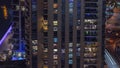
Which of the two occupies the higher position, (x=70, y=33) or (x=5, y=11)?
(x=5, y=11)

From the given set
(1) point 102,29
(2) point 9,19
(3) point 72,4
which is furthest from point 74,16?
(2) point 9,19

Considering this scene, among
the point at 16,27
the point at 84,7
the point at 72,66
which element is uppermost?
the point at 84,7

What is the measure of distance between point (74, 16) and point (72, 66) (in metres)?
2.16

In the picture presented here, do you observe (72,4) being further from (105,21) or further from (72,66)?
(72,66)

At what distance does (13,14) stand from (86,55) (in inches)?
274

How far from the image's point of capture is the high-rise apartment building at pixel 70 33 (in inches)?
522

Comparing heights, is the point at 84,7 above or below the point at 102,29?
above

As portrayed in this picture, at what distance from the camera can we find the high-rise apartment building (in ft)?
43.5

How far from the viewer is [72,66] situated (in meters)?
13.4

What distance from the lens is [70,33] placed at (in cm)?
1336

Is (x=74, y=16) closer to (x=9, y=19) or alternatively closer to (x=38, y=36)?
(x=38, y=36)

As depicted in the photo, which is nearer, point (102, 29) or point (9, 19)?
point (102, 29)

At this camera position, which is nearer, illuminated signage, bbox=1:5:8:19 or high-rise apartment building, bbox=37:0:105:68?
high-rise apartment building, bbox=37:0:105:68

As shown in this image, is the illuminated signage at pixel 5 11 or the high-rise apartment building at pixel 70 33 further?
the illuminated signage at pixel 5 11
